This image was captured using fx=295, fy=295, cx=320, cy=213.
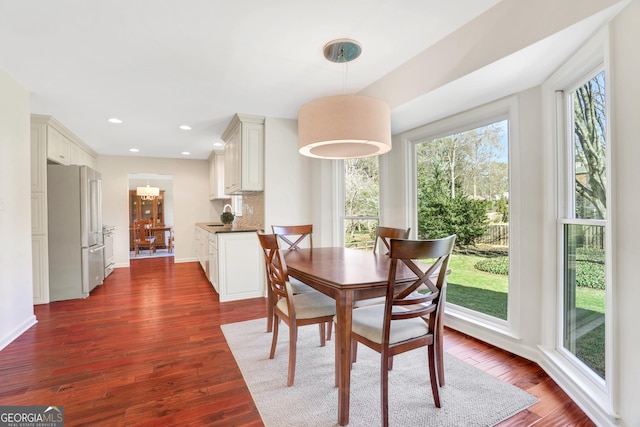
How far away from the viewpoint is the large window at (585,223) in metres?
1.73

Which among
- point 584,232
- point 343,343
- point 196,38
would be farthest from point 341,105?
point 584,232

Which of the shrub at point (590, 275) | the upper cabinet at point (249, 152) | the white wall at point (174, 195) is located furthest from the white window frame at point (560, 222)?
the white wall at point (174, 195)

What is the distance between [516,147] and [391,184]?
132 cm

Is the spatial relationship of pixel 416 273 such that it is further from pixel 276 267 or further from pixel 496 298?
pixel 496 298

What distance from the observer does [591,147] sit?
1.81 meters

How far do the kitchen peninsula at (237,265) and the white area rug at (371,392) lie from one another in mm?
1358

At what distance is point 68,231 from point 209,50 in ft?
10.7

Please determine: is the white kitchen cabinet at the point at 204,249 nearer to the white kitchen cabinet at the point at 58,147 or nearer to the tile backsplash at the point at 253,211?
the tile backsplash at the point at 253,211

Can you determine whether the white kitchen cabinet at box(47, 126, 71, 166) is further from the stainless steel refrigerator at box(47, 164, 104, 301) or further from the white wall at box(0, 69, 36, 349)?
the white wall at box(0, 69, 36, 349)

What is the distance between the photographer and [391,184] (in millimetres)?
3383

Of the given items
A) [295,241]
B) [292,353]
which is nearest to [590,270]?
[292,353]

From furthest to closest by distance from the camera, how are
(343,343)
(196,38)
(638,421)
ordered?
(196,38) < (343,343) < (638,421)

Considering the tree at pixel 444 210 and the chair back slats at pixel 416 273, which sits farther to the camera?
the tree at pixel 444 210

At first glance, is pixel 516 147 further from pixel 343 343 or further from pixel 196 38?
pixel 196 38
